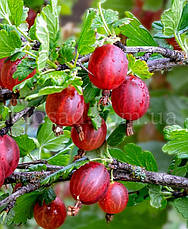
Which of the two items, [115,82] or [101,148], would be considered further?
[101,148]

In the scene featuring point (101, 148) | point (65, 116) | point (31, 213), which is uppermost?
point (65, 116)

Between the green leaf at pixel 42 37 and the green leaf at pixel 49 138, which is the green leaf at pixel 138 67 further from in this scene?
the green leaf at pixel 49 138

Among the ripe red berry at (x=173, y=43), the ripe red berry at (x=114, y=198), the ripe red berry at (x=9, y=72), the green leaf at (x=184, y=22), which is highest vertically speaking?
the green leaf at (x=184, y=22)

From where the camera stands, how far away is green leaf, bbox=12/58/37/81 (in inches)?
19.5

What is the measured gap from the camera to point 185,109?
5.11 feet

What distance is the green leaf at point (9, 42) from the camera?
490 mm

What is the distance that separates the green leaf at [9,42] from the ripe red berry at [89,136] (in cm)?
14

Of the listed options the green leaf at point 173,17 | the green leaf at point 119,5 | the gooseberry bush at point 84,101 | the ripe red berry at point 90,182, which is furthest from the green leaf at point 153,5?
the ripe red berry at point 90,182

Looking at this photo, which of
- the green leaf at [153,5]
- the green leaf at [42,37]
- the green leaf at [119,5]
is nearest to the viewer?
the green leaf at [42,37]

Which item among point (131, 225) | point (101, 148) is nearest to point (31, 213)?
point (101, 148)

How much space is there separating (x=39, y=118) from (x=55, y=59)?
1.89 ft

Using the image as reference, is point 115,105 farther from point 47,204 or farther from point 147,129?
point 147,129

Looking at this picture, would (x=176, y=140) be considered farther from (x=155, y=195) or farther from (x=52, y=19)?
(x=52, y=19)

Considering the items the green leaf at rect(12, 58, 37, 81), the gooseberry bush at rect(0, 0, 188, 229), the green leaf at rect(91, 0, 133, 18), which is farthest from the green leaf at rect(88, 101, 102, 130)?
the green leaf at rect(91, 0, 133, 18)
